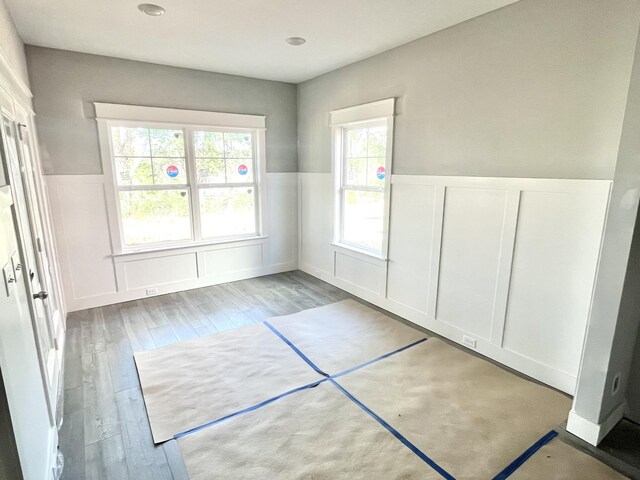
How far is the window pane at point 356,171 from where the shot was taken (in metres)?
3.96

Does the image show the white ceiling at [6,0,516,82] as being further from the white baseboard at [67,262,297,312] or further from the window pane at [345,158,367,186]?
the white baseboard at [67,262,297,312]

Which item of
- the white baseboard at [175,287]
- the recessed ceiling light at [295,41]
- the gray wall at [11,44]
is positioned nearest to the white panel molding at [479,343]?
the white baseboard at [175,287]

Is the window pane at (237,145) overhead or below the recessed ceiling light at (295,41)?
below

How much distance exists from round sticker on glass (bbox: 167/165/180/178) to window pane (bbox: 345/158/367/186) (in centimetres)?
200

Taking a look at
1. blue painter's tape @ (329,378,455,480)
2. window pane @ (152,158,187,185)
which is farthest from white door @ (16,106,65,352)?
blue painter's tape @ (329,378,455,480)

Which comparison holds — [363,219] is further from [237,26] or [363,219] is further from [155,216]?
[155,216]

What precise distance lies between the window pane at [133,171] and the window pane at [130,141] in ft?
0.21

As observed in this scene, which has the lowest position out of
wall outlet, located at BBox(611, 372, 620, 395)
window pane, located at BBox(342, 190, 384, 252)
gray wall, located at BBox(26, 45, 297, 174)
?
wall outlet, located at BBox(611, 372, 620, 395)

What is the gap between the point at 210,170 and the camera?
14.3 feet

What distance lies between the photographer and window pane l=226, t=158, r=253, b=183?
450cm

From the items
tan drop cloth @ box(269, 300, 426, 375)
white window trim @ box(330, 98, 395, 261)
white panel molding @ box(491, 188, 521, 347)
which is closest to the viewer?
white panel molding @ box(491, 188, 521, 347)

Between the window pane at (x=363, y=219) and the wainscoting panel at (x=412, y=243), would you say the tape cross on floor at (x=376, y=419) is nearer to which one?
the wainscoting panel at (x=412, y=243)

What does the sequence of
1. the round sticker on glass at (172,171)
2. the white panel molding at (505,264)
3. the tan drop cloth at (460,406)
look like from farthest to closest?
the round sticker on glass at (172,171)
the white panel molding at (505,264)
the tan drop cloth at (460,406)

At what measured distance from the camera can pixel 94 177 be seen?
364 centimetres
